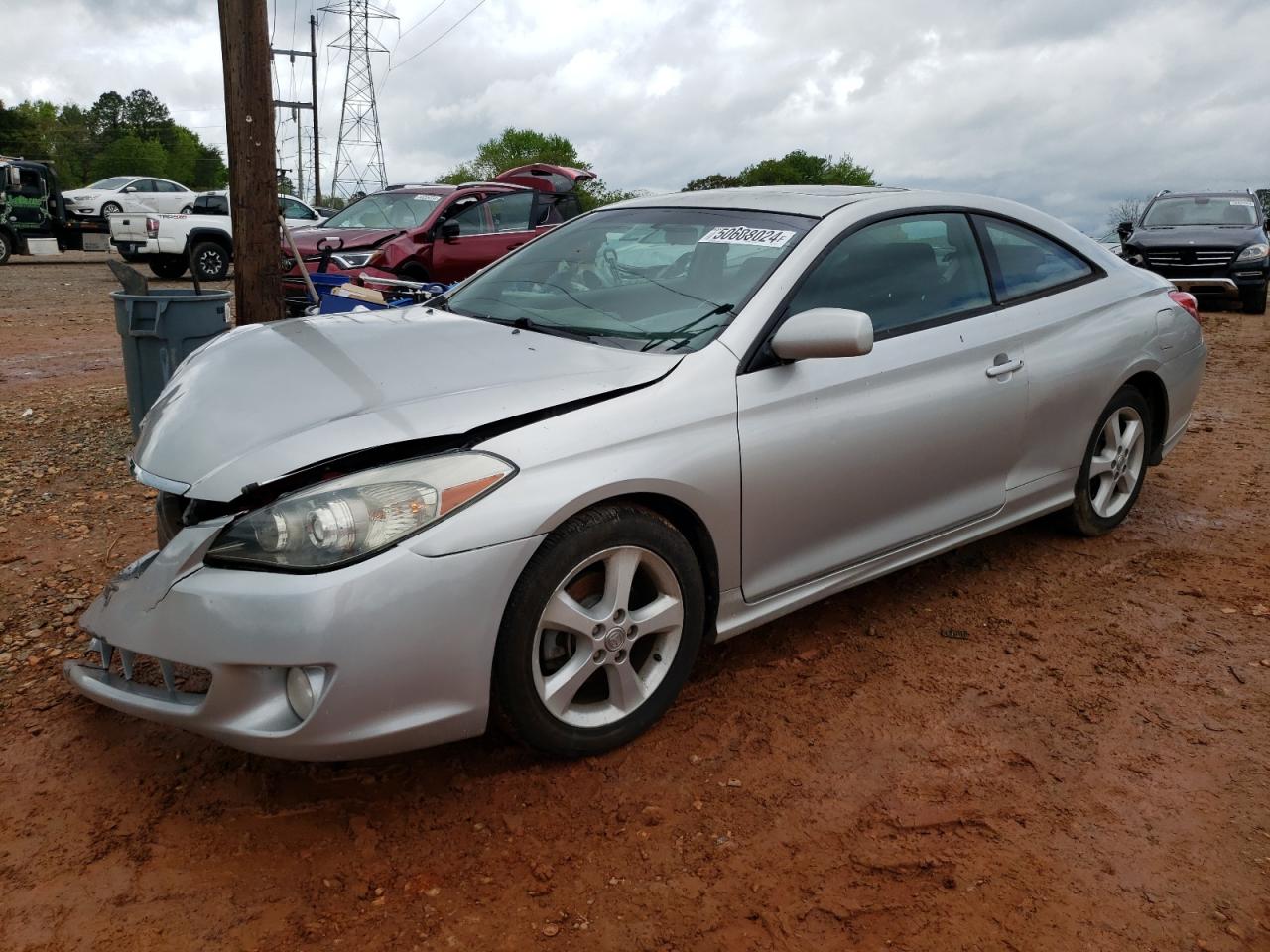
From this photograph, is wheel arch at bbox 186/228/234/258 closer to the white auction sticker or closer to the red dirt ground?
the red dirt ground

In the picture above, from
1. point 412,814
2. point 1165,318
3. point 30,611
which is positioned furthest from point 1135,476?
point 30,611

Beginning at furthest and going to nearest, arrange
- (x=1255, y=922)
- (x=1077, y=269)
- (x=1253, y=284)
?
(x=1253, y=284)
(x=1077, y=269)
(x=1255, y=922)

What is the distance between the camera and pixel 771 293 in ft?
10.0

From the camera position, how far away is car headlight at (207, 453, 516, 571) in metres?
2.27

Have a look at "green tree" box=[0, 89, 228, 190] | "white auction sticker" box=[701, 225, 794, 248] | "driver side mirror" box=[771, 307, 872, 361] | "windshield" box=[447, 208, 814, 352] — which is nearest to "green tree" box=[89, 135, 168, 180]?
"green tree" box=[0, 89, 228, 190]

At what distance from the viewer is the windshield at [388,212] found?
11.6m

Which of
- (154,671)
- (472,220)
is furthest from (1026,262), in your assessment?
(472,220)

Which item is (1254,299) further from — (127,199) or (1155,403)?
(127,199)

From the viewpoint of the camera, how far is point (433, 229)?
11211 mm

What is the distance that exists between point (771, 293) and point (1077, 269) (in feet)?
6.06

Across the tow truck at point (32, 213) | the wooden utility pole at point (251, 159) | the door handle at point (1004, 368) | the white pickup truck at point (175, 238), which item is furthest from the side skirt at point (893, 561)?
the tow truck at point (32, 213)

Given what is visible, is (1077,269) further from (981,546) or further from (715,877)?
(715,877)

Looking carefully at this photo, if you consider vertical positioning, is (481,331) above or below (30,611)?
above

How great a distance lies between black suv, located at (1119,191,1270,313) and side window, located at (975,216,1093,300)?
10889 mm
